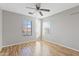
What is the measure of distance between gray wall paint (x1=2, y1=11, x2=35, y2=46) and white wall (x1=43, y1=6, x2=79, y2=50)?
1818mm

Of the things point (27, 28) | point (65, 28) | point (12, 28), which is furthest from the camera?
point (27, 28)

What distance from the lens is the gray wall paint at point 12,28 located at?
533 centimetres

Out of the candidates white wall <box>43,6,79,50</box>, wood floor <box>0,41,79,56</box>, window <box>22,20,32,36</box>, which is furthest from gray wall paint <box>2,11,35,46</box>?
white wall <box>43,6,79,50</box>

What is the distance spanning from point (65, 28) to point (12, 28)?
9.13ft

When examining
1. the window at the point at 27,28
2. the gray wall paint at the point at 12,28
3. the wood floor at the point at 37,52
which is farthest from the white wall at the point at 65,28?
the gray wall paint at the point at 12,28

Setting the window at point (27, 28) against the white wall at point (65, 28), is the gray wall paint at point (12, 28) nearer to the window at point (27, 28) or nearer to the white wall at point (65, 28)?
the window at point (27, 28)

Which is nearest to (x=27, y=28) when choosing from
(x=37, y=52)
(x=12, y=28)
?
(x=12, y=28)

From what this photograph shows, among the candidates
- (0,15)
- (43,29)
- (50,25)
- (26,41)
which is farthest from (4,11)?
(43,29)

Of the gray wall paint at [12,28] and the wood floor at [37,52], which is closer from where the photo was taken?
the wood floor at [37,52]

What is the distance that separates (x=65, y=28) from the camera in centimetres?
532

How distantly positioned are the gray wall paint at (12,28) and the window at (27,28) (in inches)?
10.7

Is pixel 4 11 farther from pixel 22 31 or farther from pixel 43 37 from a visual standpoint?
pixel 43 37

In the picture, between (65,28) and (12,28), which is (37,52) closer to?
(65,28)

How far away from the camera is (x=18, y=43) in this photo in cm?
633
